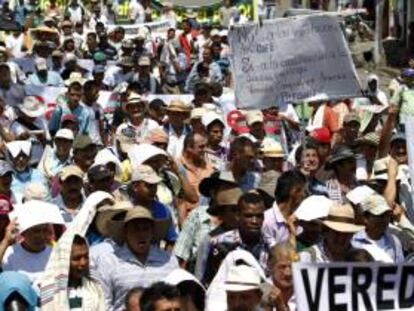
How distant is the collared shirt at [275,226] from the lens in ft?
26.5

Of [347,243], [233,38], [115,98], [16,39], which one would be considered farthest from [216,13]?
[347,243]

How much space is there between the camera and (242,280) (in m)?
6.38

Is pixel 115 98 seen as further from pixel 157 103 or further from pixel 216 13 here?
pixel 216 13

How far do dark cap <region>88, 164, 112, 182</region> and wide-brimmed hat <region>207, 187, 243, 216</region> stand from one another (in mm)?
1179

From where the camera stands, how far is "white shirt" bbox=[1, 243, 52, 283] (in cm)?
750

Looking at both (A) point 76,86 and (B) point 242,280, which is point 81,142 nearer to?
(A) point 76,86

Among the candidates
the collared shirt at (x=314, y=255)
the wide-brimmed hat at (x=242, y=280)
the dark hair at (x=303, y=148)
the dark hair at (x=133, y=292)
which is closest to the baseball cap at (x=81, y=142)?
the dark hair at (x=303, y=148)

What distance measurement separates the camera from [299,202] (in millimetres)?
8430

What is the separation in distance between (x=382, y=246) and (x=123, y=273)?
5.41 feet

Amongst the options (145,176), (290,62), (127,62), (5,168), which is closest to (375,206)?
(145,176)

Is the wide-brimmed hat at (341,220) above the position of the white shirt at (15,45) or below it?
above

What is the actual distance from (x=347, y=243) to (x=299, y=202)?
1.26 metres

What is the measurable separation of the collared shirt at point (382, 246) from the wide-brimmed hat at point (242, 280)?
3.84 feet

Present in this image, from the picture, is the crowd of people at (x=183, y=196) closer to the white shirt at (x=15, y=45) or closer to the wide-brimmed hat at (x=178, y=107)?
the wide-brimmed hat at (x=178, y=107)
